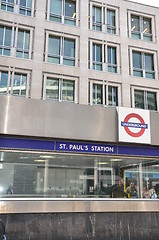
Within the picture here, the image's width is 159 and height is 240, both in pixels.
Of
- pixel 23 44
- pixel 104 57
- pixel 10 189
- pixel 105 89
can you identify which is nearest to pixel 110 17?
pixel 104 57

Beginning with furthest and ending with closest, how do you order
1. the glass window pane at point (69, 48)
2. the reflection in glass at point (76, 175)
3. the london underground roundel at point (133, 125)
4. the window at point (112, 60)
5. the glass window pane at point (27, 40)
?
the window at point (112, 60)
the glass window pane at point (69, 48)
the glass window pane at point (27, 40)
the london underground roundel at point (133, 125)
the reflection in glass at point (76, 175)

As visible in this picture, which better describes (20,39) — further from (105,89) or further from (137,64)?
(137,64)

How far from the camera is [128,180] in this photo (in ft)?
40.4

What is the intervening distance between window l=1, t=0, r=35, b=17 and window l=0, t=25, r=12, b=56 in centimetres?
137

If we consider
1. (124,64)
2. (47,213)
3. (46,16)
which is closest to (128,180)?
(47,213)

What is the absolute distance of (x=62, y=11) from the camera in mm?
17969

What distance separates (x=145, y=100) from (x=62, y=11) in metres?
8.55

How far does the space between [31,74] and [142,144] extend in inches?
314

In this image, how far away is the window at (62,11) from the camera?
17703mm

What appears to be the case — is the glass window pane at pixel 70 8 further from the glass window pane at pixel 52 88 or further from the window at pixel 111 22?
the glass window pane at pixel 52 88

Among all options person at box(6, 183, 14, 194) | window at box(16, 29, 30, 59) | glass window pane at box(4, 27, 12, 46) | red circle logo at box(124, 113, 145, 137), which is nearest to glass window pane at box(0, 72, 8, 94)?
window at box(16, 29, 30, 59)

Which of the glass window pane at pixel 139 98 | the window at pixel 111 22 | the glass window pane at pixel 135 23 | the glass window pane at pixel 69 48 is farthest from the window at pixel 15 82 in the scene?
the glass window pane at pixel 135 23

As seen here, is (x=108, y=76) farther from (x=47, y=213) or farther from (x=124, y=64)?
(x=47, y=213)

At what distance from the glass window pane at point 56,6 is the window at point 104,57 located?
3.20m
